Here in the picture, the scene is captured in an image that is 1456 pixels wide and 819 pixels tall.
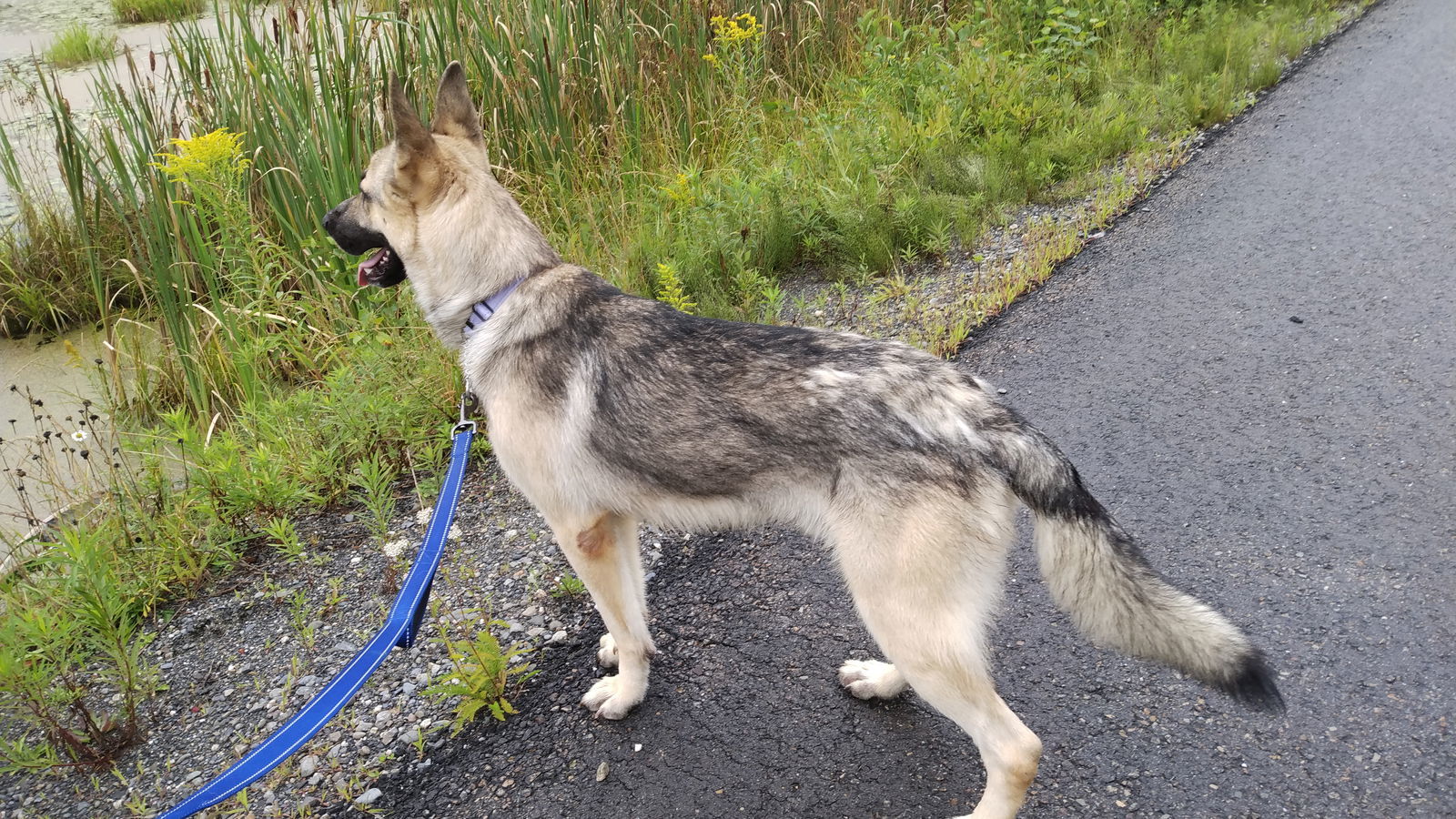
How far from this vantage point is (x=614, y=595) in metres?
2.88

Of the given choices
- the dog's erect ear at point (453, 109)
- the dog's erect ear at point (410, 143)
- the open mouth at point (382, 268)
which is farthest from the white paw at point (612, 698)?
the dog's erect ear at point (453, 109)

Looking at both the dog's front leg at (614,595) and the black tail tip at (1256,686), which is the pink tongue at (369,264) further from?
the black tail tip at (1256,686)

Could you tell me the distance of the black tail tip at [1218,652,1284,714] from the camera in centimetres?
212

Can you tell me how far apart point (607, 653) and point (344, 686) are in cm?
95

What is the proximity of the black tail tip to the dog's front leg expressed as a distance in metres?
1.72

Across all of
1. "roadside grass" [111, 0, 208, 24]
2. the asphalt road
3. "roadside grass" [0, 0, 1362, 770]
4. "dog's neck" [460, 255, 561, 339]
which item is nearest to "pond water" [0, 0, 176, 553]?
"roadside grass" [0, 0, 1362, 770]

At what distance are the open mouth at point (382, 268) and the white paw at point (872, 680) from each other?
213cm

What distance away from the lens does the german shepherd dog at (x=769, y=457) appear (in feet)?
7.63

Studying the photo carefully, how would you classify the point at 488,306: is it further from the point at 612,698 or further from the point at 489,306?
the point at 612,698

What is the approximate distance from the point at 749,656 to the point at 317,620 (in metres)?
1.63

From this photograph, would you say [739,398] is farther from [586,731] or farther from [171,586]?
[171,586]

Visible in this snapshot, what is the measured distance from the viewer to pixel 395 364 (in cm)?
445

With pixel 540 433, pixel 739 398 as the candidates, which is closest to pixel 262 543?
pixel 540 433

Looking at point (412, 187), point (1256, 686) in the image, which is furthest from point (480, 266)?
point (1256, 686)
